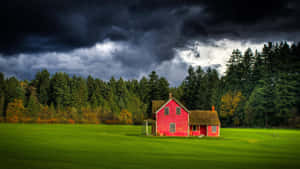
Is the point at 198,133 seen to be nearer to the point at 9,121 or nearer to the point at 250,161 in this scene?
the point at 250,161

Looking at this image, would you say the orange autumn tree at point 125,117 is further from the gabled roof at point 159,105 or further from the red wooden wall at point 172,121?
the red wooden wall at point 172,121

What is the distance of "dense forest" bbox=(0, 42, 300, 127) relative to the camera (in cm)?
8256

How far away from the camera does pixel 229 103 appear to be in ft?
308

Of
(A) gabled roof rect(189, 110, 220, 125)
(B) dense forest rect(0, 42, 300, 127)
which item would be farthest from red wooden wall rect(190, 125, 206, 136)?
(B) dense forest rect(0, 42, 300, 127)

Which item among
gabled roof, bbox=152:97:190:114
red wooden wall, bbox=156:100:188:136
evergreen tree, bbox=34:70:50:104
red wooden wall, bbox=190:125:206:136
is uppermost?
evergreen tree, bbox=34:70:50:104

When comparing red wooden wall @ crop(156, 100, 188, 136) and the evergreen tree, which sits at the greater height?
the evergreen tree

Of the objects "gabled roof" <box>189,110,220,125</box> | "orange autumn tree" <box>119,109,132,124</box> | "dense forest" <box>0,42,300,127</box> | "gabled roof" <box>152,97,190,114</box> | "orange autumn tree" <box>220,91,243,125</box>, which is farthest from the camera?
"orange autumn tree" <box>119,109,132,124</box>

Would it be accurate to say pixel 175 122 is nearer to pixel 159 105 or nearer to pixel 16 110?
pixel 159 105

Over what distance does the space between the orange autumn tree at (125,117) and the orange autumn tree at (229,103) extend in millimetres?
36354

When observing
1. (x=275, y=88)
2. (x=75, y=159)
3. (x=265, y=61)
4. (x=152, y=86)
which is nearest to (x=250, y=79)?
(x=265, y=61)

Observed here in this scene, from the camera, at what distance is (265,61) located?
93312 mm

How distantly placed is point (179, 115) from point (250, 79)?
5086 centimetres

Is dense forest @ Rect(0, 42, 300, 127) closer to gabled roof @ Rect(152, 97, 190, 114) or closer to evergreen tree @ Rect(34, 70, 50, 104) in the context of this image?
evergreen tree @ Rect(34, 70, 50, 104)

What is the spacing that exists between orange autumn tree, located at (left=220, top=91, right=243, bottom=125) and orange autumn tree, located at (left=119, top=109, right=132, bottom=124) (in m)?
36.4
